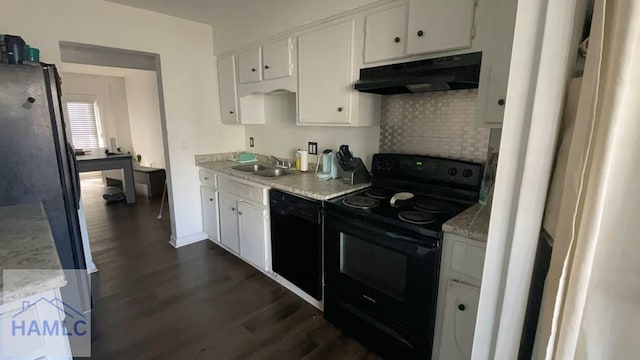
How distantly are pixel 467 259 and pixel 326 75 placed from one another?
1.56 m

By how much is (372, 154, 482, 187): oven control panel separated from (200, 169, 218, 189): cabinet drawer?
5.89 feet

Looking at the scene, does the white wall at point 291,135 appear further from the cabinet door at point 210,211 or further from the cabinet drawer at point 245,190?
the cabinet door at point 210,211

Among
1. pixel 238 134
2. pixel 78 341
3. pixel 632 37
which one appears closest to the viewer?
pixel 632 37

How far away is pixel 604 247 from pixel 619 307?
0.10 m

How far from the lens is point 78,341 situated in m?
1.93

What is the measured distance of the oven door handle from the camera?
4.74ft

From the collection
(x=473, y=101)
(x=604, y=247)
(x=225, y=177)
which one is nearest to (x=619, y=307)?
(x=604, y=247)

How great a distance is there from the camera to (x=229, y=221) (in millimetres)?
3014

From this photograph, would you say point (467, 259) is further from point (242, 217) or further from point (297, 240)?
point (242, 217)

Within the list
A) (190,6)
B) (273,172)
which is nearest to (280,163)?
(273,172)

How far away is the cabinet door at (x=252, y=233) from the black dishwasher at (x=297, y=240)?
143 mm

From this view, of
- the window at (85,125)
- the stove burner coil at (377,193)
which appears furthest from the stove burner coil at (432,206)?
the window at (85,125)

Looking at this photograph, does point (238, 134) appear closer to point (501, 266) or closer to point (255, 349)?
point (255, 349)

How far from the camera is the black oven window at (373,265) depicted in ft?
5.32
